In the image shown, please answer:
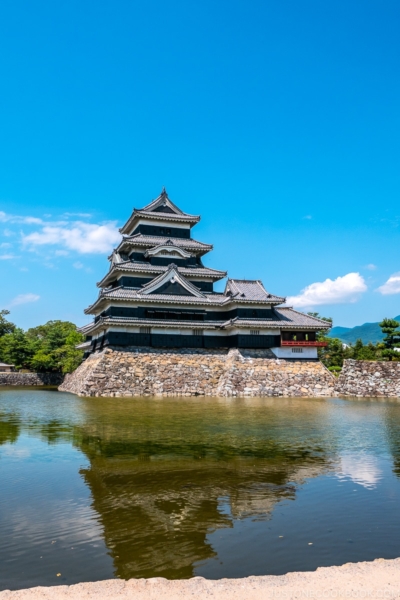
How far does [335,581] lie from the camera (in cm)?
483

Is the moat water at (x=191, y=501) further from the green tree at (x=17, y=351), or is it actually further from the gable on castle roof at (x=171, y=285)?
the green tree at (x=17, y=351)

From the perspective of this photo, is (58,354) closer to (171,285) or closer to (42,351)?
(42,351)

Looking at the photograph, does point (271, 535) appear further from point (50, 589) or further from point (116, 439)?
point (116, 439)

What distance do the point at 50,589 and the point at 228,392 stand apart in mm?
28660

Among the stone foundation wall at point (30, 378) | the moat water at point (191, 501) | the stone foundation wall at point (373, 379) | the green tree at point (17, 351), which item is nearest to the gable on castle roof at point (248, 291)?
the stone foundation wall at point (373, 379)

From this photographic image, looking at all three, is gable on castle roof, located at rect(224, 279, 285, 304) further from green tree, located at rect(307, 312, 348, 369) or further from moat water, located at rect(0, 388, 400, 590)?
moat water, located at rect(0, 388, 400, 590)

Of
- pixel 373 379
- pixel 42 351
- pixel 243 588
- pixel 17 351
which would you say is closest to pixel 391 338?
pixel 373 379

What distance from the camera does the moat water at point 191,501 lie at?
5578mm

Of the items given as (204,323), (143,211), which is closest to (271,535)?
(204,323)

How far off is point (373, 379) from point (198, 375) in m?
12.8

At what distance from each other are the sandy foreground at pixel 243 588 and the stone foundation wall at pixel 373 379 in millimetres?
29629

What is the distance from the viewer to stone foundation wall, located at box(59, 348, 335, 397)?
32469mm

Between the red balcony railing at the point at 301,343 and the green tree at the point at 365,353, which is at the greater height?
the red balcony railing at the point at 301,343

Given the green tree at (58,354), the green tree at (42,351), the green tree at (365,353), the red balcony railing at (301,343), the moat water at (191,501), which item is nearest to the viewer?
the moat water at (191,501)
